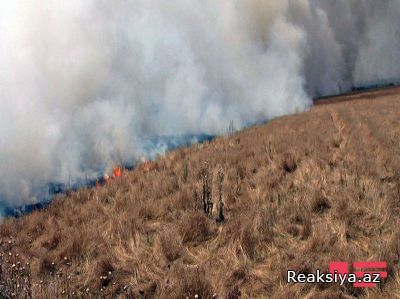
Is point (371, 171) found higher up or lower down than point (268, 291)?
higher up

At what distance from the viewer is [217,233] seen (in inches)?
234

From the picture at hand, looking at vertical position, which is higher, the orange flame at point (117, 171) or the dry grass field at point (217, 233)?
the orange flame at point (117, 171)

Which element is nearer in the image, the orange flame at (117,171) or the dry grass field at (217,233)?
the dry grass field at (217,233)

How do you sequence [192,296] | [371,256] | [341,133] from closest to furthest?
[192,296] → [371,256] → [341,133]

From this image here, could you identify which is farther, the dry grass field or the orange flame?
the orange flame

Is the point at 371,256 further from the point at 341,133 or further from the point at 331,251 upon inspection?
the point at 341,133

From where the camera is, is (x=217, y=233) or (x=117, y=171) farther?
(x=117, y=171)

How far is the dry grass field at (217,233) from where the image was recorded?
4.56 meters

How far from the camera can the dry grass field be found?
15.0 ft

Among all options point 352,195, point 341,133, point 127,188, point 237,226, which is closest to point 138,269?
Result: point 237,226

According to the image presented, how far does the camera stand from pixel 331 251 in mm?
5016

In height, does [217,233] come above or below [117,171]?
below

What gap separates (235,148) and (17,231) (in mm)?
6529

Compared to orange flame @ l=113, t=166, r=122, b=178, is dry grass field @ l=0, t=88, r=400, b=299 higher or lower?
lower
